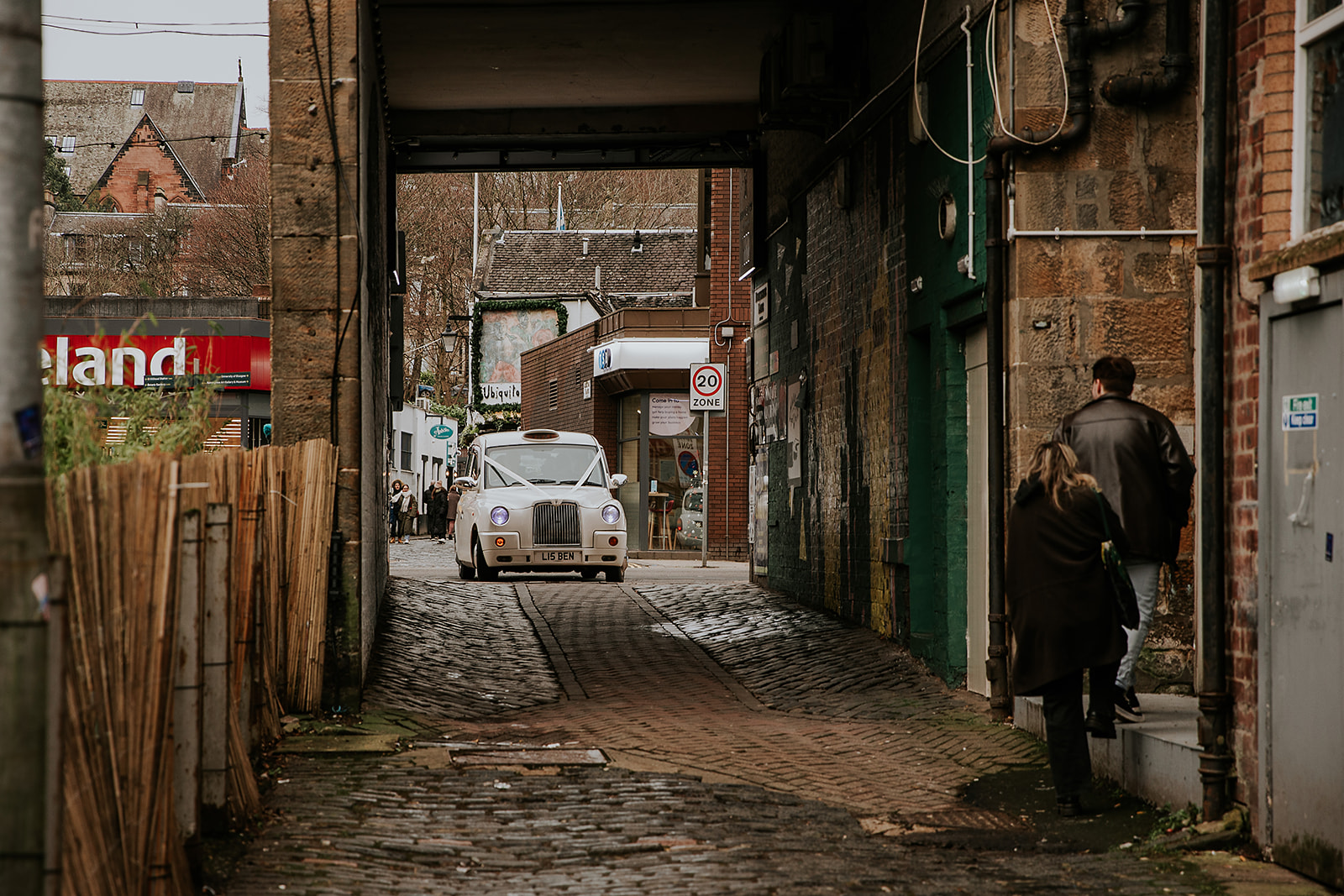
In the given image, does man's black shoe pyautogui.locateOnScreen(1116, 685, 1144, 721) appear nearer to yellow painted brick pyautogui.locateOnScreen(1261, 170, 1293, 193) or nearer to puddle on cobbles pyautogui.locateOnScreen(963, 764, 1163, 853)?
puddle on cobbles pyautogui.locateOnScreen(963, 764, 1163, 853)

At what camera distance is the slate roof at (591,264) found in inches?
2037

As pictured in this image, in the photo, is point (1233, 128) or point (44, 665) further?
point (1233, 128)

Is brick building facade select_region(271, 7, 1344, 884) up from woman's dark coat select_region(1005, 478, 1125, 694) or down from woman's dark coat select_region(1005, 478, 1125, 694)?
up

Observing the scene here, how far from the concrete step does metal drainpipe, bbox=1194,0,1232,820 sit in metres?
0.25

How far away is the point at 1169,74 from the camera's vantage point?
28.8ft

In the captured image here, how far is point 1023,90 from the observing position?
9.00 meters

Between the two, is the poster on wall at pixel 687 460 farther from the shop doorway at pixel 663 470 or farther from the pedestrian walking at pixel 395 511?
the pedestrian walking at pixel 395 511

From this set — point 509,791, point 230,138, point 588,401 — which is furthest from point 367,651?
point 230,138

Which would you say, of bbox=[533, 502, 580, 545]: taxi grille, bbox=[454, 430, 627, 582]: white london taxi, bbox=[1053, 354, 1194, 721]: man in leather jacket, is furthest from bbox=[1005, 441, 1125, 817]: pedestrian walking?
bbox=[533, 502, 580, 545]: taxi grille

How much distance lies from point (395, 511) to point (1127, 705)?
32.0 metres

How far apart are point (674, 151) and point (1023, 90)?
9.35 m

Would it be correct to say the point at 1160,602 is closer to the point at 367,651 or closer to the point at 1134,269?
the point at 1134,269

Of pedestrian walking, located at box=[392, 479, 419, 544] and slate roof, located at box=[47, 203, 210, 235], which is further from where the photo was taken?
slate roof, located at box=[47, 203, 210, 235]

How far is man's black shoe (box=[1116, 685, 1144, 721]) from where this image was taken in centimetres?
739
